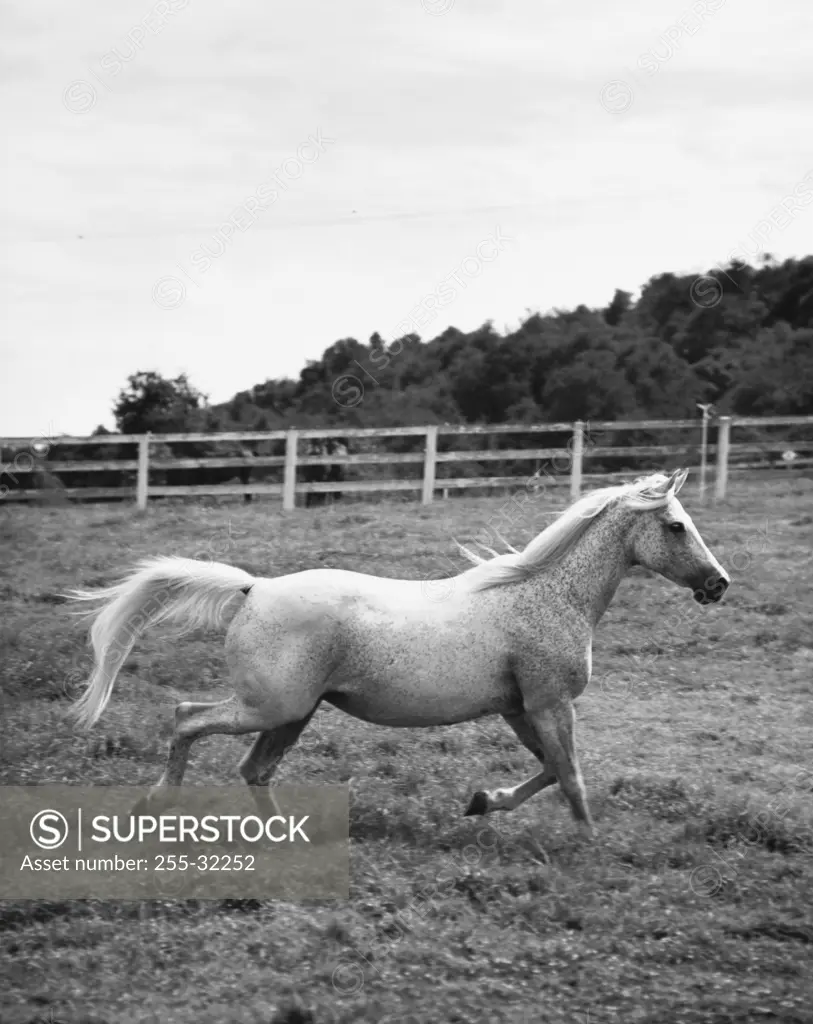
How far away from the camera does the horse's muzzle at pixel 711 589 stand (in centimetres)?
795

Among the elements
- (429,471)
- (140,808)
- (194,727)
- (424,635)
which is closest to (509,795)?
(424,635)

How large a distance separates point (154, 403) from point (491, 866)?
25066 millimetres

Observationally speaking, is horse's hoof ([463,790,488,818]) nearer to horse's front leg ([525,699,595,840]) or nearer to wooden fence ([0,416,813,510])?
horse's front leg ([525,699,595,840])

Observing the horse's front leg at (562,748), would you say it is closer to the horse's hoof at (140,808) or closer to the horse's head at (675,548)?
the horse's head at (675,548)

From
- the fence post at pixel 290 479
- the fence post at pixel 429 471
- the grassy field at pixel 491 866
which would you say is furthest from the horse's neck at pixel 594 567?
the fence post at pixel 429 471

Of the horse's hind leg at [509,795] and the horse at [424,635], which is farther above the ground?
the horse at [424,635]

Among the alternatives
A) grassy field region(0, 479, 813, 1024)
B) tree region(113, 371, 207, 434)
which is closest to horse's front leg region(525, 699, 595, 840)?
grassy field region(0, 479, 813, 1024)

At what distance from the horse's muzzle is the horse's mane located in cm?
50

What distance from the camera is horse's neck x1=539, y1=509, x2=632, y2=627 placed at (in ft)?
26.1

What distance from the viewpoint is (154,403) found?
1229 inches

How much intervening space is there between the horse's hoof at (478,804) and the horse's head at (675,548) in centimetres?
159

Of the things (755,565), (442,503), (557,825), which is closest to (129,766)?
(557,825)

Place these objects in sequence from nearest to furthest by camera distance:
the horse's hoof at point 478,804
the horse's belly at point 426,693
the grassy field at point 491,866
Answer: the grassy field at point 491,866 < the horse's belly at point 426,693 < the horse's hoof at point 478,804

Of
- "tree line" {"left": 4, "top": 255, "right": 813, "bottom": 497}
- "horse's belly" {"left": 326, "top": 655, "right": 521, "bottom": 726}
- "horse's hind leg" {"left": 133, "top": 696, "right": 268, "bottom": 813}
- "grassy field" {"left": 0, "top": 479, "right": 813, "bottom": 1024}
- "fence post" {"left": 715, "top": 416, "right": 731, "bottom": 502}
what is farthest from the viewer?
"tree line" {"left": 4, "top": 255, "right": 813, "bottom": 497}
